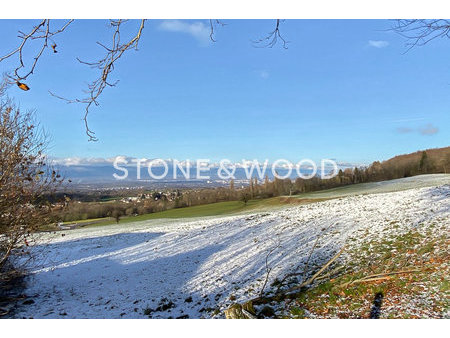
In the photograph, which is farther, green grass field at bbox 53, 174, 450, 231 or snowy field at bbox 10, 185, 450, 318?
green grass field at bbox 53, 174, 450, 231

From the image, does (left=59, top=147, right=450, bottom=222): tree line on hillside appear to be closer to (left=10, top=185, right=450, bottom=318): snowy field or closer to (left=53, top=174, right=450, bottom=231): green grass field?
(left=53, top=174, right=450, bottom=231): green grass field

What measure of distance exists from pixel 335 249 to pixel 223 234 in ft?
28.4

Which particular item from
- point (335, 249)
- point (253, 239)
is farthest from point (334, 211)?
point (335, 249)

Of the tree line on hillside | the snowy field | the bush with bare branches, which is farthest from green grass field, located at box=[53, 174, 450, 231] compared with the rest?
the bush with bare branches

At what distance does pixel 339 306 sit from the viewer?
18.0ft

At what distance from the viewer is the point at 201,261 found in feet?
43.2

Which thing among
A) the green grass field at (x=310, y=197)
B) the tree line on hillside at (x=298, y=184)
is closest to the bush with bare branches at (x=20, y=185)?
the green grass field at (x=310, y=197)

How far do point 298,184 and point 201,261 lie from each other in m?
36.3

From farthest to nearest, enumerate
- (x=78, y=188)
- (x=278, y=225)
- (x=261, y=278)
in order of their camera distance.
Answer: (x=278, y=225) → (x=261, y=278) → (x=78, y=188)

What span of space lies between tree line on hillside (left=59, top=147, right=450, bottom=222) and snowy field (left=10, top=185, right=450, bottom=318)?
22453mm

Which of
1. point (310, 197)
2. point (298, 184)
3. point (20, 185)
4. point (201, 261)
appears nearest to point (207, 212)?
point (310, 197)

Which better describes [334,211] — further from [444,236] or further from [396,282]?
[396,282]

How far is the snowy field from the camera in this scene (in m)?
8.59

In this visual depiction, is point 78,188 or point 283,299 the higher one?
point 78,188
